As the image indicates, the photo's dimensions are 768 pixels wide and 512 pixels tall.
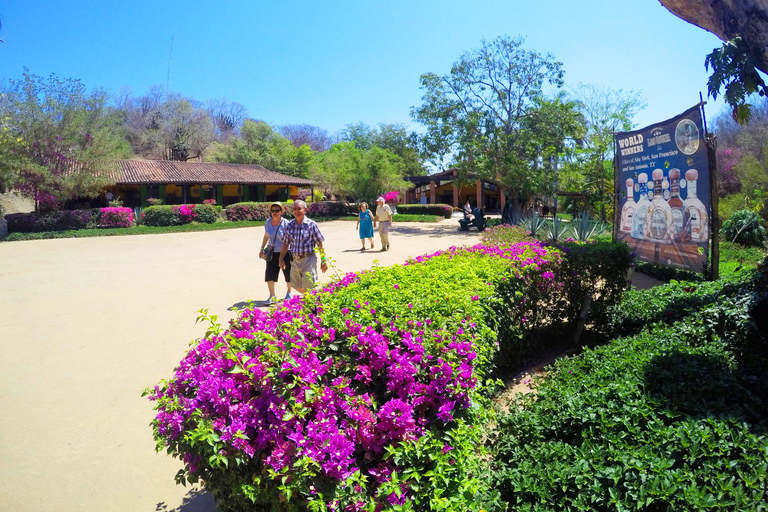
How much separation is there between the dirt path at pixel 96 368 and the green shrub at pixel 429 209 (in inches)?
985

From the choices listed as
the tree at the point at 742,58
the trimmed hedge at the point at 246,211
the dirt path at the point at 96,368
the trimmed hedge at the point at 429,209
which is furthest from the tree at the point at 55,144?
the tree at the point at 742,58

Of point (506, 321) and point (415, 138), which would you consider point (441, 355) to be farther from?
point (415, 138)

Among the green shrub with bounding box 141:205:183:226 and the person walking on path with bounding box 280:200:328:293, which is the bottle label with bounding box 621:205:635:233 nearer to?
the person walking on path with bounding box 280:200:328:293

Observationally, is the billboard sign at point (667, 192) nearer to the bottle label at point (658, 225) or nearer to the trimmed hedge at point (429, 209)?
the bottle label at point (658, 225)

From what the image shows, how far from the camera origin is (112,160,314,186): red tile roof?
108 ft

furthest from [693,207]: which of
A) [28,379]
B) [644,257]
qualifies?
[28,379]

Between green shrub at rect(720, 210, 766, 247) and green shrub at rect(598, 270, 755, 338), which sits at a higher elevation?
green shrub at rect(720, 210, 766, 247)

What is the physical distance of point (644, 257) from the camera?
757 cm

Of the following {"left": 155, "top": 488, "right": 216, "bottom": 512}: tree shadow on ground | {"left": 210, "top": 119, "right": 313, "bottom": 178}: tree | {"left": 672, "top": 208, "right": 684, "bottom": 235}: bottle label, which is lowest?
{"left": 155, "top": 488, "right": 216, "bottom": 512}: tree shadow on ground

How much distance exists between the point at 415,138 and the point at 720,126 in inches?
1399

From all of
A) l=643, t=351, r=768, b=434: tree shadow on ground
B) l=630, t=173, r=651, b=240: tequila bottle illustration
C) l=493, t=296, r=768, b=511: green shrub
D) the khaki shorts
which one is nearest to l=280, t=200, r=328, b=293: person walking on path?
the khaki shorts

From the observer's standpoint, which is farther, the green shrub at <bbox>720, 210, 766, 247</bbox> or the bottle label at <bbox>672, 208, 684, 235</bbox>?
the green shrub at <bbox>720, 210, 766, 247</bbox>

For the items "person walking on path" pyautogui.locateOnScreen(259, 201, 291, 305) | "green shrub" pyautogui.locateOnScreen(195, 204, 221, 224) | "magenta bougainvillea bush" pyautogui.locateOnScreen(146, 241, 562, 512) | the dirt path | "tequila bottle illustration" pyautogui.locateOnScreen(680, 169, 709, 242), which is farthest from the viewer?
"green shrub" pyautogui.locateOnScreen(195, 204, 221, 224)

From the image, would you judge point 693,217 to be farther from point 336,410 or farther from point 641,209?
point 336,410
